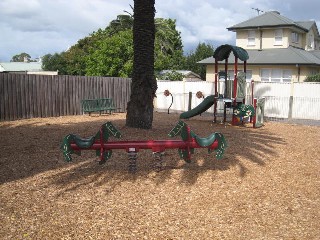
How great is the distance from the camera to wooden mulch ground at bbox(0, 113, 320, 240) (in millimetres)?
4633

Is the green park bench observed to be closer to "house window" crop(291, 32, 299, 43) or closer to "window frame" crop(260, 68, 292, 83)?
"window frame" crop(260, 68, 292, 83)

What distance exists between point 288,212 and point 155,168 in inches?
114

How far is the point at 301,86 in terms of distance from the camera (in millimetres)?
19109

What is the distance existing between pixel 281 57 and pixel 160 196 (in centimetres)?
2701

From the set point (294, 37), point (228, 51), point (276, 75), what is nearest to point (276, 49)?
point (294, 37)

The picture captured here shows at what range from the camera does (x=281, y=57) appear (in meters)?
30.0

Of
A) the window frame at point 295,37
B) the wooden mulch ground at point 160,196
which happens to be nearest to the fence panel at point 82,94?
the wooden mulch ground at point 160,196

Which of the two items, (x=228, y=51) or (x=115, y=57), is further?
(x=115, y=57)

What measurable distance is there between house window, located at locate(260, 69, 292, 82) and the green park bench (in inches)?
645

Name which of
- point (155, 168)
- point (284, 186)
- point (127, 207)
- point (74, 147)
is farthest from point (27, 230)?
point (284, 186)

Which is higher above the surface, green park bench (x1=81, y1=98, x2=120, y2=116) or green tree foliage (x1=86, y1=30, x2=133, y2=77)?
green tree foliage (x1=86, y1=30, x2=133, y2=77)

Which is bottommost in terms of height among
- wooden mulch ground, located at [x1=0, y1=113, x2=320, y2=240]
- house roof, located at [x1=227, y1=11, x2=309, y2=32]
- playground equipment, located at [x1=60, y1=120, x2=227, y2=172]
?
wooden mulch ground, located at [x1=0, y1=113, x2=320, y2=240]

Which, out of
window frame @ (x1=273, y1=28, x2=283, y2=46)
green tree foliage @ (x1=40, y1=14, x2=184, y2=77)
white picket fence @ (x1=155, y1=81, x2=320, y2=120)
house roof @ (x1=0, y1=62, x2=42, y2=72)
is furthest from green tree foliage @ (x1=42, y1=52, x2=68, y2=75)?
white picket fence @ (x1=155, y1=81, x2=320, y2=120)

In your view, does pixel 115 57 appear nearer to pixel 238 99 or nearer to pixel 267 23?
pixel 267 23
